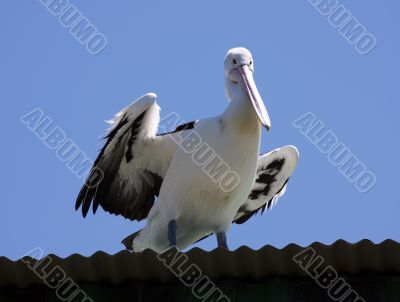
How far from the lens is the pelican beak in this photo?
8758 mm

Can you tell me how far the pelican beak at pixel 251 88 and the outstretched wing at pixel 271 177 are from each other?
1.10 metres

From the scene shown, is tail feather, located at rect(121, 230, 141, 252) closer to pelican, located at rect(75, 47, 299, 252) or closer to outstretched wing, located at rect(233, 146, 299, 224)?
pelican, located at rect(75, 47, 299, 252)

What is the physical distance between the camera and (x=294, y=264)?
19.5 ft

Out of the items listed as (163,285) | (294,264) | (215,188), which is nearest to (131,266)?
(163,285)

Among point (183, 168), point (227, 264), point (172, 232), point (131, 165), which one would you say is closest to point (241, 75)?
point (183, 168)

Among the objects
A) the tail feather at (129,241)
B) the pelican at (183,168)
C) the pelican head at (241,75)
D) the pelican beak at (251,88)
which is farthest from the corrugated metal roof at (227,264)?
the tail feather at (129,241)

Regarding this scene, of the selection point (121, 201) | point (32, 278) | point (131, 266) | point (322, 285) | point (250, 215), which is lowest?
point (32, 278)

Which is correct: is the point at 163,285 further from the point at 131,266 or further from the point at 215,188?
the point at 215,188

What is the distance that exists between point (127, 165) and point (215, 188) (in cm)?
127

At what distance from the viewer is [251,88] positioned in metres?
9.21

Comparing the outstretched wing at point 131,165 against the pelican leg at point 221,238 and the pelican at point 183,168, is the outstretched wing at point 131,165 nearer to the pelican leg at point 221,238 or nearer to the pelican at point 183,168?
the pelican at point 183,168

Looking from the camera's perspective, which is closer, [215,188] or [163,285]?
[163,285]

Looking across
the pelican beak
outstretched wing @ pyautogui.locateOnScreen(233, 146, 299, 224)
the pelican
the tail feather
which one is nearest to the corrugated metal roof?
the pelican

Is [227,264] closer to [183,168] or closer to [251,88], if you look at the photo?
[183,168]
